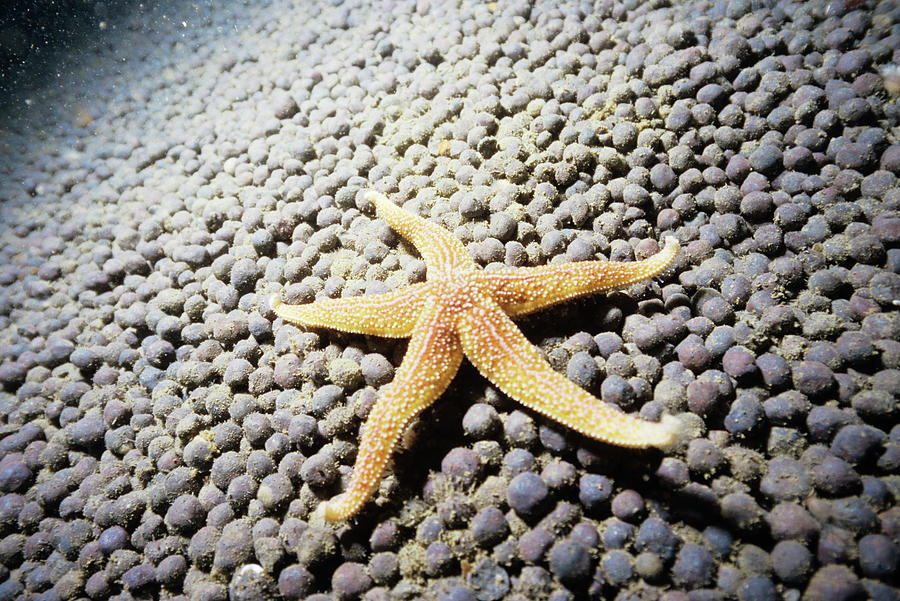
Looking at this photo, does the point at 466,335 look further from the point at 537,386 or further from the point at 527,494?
the point at 527,494

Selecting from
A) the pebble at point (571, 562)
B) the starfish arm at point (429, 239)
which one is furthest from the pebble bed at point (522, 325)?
the starfish arm at point (429, 239)

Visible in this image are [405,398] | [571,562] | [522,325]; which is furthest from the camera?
[522,325]

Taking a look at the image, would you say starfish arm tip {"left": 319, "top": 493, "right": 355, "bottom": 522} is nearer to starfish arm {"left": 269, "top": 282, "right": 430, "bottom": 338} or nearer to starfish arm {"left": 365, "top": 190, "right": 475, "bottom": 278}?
starfish arm {"left": 269, "top": 282, "right": 430, "bottom": 338}

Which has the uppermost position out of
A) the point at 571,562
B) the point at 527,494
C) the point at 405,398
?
the point at 405,398

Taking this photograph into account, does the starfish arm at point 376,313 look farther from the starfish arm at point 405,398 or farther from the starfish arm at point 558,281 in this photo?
the starfish arm at point 558,281

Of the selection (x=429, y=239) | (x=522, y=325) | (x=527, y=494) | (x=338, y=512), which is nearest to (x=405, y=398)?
(x=338, y=512)

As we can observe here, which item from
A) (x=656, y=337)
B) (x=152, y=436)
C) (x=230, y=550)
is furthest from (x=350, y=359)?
(x=656, y=337)

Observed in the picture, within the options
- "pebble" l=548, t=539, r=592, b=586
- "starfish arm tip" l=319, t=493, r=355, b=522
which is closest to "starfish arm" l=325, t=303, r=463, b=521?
"starfish arm tip" l=319, t=493, r=355, b=522
